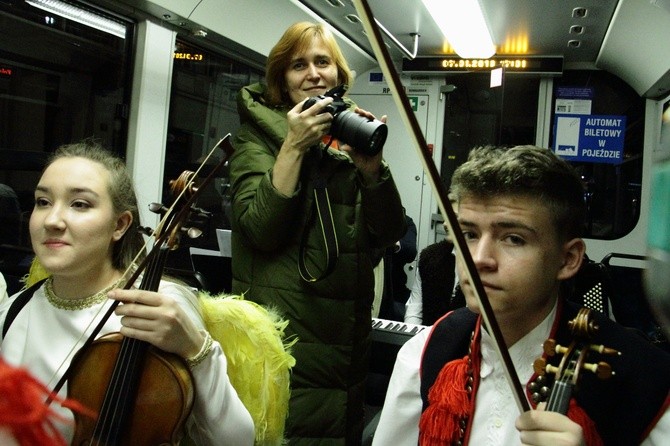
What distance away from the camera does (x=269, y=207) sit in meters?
1.77

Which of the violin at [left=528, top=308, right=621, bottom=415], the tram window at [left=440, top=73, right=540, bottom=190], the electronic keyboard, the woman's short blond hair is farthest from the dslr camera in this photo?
the tram window at [left=440, top=73, right=540, bottom=190]

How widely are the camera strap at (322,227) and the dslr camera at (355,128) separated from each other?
135 millimetres

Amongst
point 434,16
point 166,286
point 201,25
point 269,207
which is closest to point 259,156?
point 269,207

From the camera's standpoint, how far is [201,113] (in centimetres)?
431

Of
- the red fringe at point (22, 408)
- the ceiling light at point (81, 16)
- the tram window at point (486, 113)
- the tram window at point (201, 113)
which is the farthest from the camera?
the tram window at point (486, 113)

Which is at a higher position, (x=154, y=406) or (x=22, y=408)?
(x=22, y=408)

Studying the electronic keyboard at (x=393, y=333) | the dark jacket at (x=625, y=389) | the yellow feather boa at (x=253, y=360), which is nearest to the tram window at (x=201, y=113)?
the electronic keyboard at (x=393, y=333)

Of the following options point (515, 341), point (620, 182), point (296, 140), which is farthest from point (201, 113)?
point (620, 182)

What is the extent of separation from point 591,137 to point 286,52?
192 inches

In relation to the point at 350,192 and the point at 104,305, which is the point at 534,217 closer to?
the point at 350,192

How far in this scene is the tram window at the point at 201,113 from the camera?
4.05m

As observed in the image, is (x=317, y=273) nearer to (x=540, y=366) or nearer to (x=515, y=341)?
(x=515, y=341)

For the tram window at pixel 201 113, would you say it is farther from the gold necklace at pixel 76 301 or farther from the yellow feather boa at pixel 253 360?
the yellow feather boa at pixel 253 360

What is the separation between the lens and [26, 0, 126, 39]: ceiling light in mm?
3070
